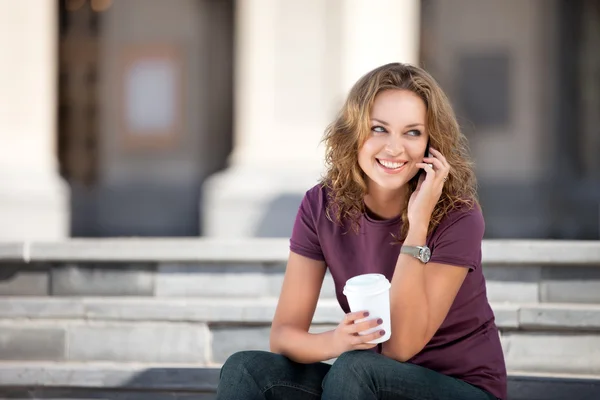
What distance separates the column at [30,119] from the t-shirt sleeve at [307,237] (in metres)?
3.17

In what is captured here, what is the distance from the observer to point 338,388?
214cm

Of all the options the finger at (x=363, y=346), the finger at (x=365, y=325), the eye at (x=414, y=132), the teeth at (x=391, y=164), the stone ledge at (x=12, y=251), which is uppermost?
the eye at (x=414, y=132)

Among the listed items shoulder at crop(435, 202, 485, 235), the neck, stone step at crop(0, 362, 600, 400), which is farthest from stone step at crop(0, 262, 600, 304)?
shoulder at crop(435, 202, 485, 235)

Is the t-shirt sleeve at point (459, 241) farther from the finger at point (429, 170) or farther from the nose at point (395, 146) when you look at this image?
the nose at point (395, 146)

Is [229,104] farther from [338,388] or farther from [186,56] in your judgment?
[338,388]

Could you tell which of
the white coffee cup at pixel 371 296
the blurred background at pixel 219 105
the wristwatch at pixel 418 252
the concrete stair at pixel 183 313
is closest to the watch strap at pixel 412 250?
the wristwatch at pixel 418 252

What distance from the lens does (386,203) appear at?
243cm

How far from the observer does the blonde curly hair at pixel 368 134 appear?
2.30 metres

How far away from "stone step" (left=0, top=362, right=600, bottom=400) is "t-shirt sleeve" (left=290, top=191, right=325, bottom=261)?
1114 millimetres

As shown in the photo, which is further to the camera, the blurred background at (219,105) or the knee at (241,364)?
the blurred background at (219,105)

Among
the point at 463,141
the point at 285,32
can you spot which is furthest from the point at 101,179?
the point at 463,141

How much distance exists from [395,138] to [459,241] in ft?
1.09

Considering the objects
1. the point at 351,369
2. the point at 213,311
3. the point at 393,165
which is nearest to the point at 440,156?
the point at 393,165

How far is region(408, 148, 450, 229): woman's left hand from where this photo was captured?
223cm
